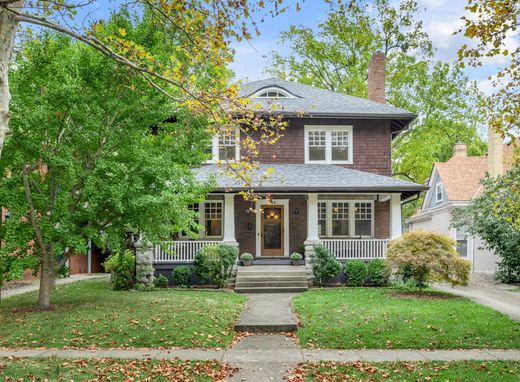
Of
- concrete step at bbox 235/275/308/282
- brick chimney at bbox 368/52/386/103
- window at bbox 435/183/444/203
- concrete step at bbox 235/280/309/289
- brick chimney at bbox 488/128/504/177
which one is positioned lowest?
concrete step at bbox 235/280/309/289

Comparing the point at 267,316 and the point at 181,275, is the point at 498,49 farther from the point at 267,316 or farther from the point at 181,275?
the point at 181,275

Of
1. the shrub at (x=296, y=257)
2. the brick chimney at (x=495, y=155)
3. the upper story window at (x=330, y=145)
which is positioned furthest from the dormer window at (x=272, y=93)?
the brick chimney at (x=495, y=155)

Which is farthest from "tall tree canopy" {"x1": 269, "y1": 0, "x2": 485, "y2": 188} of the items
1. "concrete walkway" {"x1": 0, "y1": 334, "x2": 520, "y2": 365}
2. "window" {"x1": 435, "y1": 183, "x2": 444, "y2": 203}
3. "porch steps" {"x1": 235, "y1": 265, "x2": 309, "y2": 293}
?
"concrete walkway" {"x1": 0, "y1": 334, "x2": 520, "y2": 365}

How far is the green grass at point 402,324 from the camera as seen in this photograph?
8086 millimetres

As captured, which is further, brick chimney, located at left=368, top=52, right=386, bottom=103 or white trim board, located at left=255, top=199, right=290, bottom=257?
brick chimney, located at left=368, top=52, right=386, bottom=103

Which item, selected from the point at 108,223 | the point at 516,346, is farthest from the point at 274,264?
the point at 516,346

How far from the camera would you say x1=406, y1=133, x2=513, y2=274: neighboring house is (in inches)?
870

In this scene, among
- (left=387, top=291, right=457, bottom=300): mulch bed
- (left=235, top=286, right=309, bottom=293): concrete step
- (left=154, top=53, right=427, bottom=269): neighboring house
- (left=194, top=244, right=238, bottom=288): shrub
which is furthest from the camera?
(left=154, top=53, right=427, bottom=269): neighboring house

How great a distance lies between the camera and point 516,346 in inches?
309

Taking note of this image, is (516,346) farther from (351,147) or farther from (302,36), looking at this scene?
(302,36)

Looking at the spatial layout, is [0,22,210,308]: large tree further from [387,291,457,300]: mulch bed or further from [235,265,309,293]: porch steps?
[387,291,457,300]: mulch bed

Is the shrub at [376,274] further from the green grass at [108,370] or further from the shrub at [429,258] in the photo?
the green grass at [108,370]

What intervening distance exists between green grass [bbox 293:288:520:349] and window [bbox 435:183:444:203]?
543 inches

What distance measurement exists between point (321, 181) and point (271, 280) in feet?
13.3
